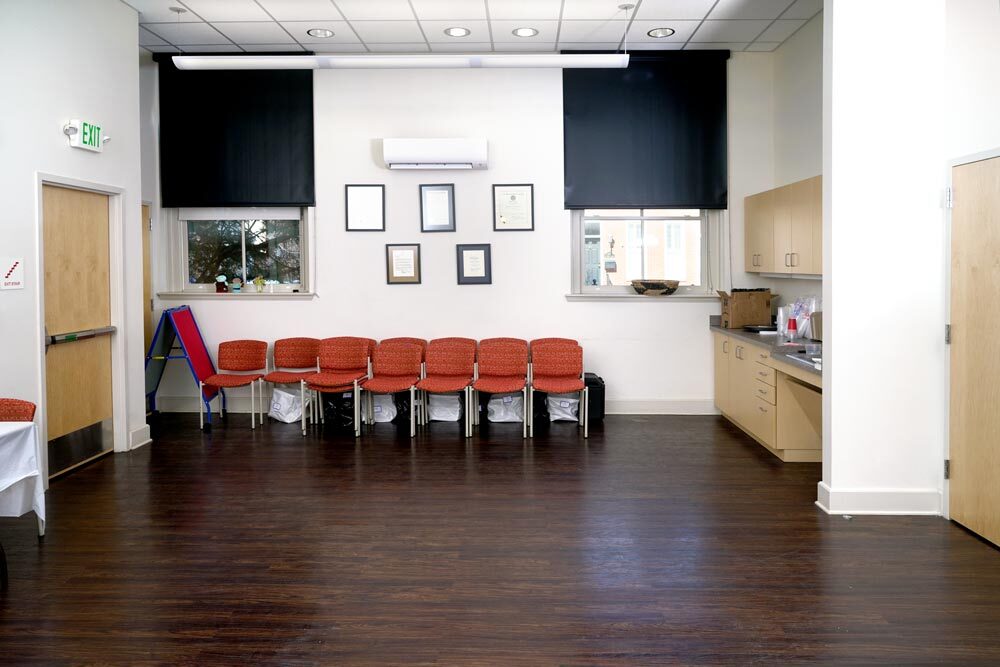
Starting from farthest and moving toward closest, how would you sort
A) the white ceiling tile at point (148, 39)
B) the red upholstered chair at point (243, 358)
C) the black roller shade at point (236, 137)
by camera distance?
1. the black roller shade at point (236, 137)
2. the red upholstered chair at point (243, 358)
3. the white ceiling tile at point (148, 39)

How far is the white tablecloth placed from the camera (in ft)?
12.4

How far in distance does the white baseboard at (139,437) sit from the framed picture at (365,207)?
2577 millimetres

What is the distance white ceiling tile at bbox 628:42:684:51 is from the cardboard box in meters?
2.36

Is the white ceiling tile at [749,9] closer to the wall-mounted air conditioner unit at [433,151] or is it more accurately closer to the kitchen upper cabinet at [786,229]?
the kitchen upper cabinet at [786,229]

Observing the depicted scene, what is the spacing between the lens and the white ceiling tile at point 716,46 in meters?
7.30

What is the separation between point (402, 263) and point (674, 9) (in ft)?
10.8

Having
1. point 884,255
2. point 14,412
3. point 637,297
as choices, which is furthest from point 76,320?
point 884,255

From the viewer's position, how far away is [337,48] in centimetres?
744

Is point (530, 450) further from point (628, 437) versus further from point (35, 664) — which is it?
point (35, 664)

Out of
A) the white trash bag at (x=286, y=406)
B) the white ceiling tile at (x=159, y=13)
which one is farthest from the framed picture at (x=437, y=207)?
the white ceiling tile at (x=159, y=13)

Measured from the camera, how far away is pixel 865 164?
447cm

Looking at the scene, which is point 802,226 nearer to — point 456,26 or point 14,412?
point 456,26

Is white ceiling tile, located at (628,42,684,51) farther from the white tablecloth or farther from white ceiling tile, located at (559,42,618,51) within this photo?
the white tablecloth

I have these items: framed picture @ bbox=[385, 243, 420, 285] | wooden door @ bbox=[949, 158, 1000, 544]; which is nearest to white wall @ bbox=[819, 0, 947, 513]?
wooden door @ bbox=[949, 158, 1000, 544]
